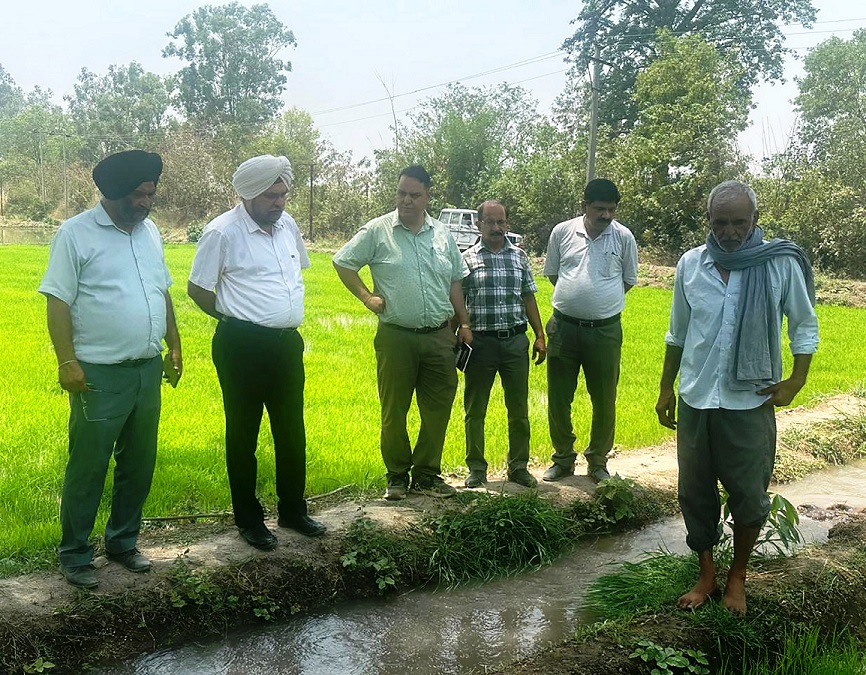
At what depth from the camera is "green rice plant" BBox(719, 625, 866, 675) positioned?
3.16 meters

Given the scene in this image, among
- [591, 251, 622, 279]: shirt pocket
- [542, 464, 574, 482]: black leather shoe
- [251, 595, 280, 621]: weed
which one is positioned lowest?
[251, 595, 280, 621]: weed

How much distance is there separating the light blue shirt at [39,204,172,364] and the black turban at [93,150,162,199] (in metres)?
0.12

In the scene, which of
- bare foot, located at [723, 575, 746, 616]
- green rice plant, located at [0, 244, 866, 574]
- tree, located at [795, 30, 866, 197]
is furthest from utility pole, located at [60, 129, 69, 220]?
bare foot, located at [723, 575, 746, 616]

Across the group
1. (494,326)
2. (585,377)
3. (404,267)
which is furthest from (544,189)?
(404,267)

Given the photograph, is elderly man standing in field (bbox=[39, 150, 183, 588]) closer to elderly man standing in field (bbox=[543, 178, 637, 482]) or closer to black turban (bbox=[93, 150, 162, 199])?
black turban (bbox=[93, 150, 162, 199])

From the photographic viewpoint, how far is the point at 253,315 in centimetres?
392

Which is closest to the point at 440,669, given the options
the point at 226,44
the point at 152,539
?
the point at 152,539

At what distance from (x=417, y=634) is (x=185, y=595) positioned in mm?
1056

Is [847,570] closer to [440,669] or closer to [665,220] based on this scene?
[440,669]

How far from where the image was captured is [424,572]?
429 cm

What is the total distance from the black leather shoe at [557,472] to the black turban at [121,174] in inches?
124

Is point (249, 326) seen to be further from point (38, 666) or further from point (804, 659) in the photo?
point (804, 659)

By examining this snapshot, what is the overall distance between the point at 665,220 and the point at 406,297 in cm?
2046

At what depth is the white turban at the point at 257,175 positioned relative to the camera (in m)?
3.95
